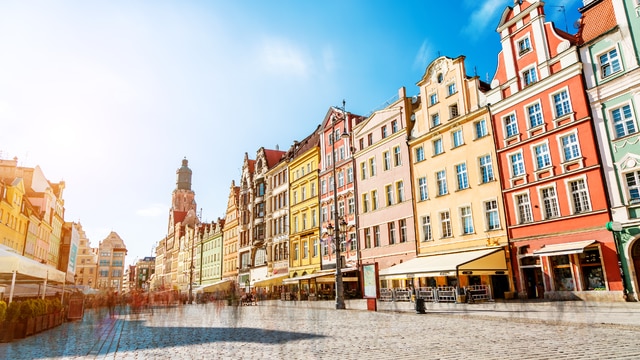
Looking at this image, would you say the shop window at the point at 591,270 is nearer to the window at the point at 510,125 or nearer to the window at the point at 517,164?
the window at the point at 517,164

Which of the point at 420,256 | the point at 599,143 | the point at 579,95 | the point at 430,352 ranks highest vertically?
the point at 579,95

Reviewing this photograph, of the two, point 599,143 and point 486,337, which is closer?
point 486,337

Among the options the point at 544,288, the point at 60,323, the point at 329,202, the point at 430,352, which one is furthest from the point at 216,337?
the point at 329,202

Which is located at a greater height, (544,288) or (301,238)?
(301,238)

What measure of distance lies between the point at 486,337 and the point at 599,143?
53.2 ft

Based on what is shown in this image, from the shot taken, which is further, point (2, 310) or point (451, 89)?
point (451, 89)

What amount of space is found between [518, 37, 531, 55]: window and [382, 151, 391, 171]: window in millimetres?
12761

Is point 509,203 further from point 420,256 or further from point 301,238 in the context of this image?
point 301,238

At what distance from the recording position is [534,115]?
84.2ft

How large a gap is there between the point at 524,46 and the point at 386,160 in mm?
13680

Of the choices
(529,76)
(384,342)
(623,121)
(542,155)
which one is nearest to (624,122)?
(623,121)

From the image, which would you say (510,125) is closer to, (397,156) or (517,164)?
(517,164)

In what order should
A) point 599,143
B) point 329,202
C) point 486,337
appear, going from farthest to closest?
point 329,202 < point 599,143 < point 486,337

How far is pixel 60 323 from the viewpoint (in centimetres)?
1969
